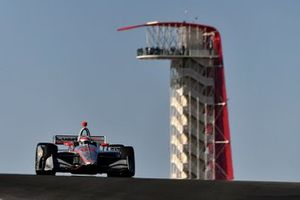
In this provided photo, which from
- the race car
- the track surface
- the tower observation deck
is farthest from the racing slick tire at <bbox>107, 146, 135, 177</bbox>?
the tower observation deck

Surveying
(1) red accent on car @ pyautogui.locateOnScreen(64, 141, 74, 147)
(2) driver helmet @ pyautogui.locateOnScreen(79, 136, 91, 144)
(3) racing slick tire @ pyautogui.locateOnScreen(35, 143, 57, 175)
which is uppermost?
(2) driver helmet @ pyautogui.locateOnScreen(79, 136, 91, 144)

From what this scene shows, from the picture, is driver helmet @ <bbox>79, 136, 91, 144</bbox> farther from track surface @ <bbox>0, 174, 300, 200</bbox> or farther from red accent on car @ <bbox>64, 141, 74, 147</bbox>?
track surface @ <bbox>0, 174, 300, 200</bbox>

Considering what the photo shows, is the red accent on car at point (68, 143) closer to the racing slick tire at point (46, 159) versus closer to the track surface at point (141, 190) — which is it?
the racing slick tire at point (46, 159)

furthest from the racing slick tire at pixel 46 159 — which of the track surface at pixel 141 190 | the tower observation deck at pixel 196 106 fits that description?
the tower observation deck at pixel 196 106

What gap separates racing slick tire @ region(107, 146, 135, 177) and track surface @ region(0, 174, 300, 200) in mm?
11327

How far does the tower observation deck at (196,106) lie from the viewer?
152125 mm

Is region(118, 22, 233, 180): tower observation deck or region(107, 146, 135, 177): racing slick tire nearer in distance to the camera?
region(107, 146, 135, 177): racing slick tire

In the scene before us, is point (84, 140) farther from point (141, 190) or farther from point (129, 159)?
point (141, 190)

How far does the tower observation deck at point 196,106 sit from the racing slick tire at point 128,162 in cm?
10465

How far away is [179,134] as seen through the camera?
154m

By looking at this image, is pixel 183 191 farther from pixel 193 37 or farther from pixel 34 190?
pixel 193 37

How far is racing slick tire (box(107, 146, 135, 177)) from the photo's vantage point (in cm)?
4503

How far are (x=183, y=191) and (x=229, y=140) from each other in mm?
126110

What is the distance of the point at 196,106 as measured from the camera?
154 metres
